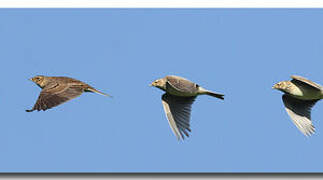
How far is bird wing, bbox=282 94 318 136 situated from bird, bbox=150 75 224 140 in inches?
44.0

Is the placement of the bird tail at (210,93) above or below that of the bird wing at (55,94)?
above

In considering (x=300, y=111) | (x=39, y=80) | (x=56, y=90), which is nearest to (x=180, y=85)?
(x=56, y=90)

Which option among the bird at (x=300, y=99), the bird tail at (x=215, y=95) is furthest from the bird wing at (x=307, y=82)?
the bird tail at (x=215, y=95)

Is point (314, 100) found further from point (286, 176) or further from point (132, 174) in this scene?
point (132, 174)

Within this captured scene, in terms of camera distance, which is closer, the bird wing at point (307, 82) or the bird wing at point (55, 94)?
the bird wing at point (55, 94)

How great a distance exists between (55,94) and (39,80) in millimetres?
1442

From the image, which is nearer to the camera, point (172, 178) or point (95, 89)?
point (172, 178)

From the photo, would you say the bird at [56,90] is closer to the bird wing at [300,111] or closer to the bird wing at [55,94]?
the bird wing at [55,94]

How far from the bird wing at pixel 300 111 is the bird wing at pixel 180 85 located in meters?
1.57

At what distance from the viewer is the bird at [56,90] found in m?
11.4

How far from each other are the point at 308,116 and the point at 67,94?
3.82 meters

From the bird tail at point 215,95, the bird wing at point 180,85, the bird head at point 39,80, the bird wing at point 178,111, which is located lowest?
the bird wing at point 178,111

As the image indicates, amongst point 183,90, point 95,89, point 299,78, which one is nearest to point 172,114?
point 183,90

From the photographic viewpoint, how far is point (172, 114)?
1245 cm
